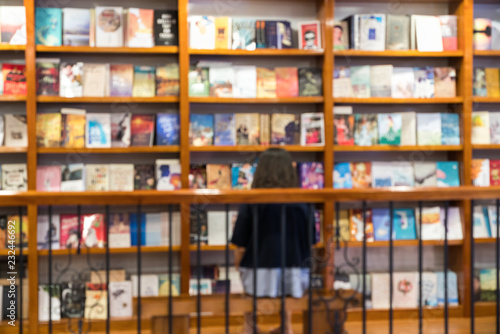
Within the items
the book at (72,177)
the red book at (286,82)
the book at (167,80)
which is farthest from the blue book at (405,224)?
the book at (72,177)

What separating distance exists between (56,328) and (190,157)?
1541 millimetres

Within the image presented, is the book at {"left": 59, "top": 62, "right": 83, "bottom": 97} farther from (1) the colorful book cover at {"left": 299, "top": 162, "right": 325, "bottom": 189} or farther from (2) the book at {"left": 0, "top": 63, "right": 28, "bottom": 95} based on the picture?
(1) the colorful book cover at {"left": 299, "top": 162, "right": 325, "bottom": 189}

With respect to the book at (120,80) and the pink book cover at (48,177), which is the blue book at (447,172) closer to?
the book at (120,80)

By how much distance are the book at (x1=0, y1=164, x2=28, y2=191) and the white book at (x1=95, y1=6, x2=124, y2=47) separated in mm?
1031

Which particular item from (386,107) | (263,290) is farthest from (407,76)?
(263,290)

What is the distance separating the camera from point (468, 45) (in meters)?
4.35

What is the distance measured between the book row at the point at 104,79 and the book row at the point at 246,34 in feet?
0.97

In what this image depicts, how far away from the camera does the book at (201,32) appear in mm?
4215

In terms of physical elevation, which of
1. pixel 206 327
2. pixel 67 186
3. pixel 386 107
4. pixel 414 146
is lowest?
pixel 206 327

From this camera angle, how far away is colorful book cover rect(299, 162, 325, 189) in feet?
14.3

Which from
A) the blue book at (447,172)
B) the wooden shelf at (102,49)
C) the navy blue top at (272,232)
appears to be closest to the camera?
the navy blue top at (272,232)

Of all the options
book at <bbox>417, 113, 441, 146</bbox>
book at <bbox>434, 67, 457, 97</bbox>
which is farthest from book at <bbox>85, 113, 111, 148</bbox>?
book at <bbox>434, 67, 457, 97</bbox>

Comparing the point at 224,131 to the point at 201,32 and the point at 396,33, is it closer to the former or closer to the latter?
Result: the point at 201,32

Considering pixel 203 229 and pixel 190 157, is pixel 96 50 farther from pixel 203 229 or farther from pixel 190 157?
pixel 203 229
